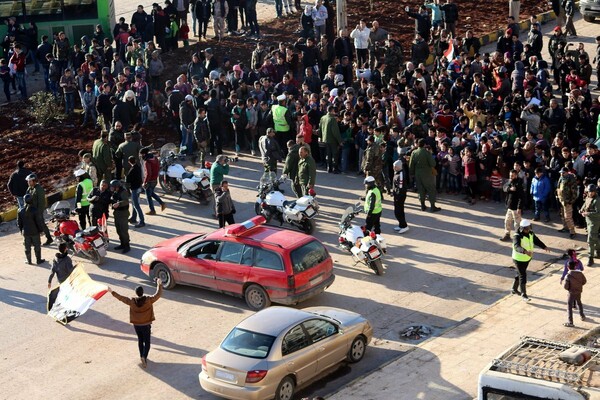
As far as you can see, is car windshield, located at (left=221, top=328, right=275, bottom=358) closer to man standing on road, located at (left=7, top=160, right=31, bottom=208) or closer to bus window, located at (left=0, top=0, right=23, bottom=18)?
man standing on road, located at (left=7, top=160, right=31, bottom=208)

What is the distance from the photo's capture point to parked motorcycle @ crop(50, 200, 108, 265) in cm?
2394

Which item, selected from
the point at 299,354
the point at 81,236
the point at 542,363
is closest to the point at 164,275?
the point at 81,236

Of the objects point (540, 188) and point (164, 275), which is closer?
point (164, 275)

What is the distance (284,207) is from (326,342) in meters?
6.82

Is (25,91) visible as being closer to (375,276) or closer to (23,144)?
(23,144)

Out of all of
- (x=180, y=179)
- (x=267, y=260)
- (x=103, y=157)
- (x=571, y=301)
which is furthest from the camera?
(x=180, y=179)

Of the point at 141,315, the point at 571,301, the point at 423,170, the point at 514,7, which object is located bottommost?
the point at 571,301

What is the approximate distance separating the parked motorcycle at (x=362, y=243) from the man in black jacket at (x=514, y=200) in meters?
2.66

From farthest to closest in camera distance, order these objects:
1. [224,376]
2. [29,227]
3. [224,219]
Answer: [224,219] → [29,227] → [224,376]

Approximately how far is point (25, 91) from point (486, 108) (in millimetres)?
14626

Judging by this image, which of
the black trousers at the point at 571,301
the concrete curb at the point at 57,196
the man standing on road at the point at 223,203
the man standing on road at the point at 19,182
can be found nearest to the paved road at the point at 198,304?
the concrete curb at the point at 57,196

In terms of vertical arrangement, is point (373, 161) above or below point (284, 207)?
above

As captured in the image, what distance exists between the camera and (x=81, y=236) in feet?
78.9

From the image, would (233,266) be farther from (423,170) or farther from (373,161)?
(423,170)
